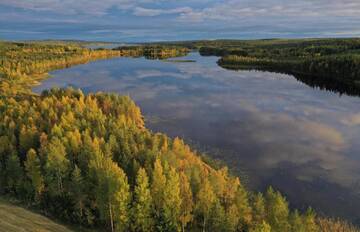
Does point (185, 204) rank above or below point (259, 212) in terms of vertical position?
below

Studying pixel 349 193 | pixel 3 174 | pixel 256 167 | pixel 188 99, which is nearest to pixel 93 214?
pixel 3 174

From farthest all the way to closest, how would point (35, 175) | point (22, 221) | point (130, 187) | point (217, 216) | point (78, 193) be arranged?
1. point (35, 175)
2. point (130, 187)
3. point (78, 193)
4. point (217, 216)
5. point (22, 221)

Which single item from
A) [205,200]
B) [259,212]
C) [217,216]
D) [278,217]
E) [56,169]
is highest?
[56,169]

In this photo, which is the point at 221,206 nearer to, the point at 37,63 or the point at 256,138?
the point at 256,138

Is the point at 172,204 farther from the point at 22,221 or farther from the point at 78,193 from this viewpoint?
the point at 22,221

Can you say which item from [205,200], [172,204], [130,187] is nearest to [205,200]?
[205,200]

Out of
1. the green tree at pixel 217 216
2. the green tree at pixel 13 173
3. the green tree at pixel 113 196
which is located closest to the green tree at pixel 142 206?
the green tree at pixel 113 196
